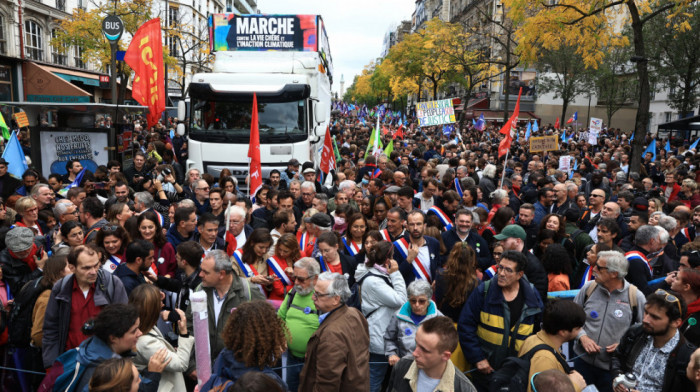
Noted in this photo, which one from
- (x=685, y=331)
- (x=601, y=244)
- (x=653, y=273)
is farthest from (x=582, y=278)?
(x=685, y=331)

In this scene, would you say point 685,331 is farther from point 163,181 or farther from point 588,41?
point 588,41

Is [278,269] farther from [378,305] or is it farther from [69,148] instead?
[69,148]

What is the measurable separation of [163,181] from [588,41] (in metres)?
10.3

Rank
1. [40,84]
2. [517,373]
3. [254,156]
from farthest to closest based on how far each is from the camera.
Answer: [40,84]
[254,156]
[517,373]

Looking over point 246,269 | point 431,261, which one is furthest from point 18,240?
point 431,261

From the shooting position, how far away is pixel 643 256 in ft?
17.7

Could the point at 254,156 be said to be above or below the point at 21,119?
below

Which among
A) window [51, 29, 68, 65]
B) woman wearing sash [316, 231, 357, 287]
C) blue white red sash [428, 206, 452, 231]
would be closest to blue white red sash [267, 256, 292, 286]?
woman wearing sash [316, 231, 357, 287]

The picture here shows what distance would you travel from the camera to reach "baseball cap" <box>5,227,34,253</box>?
463 cm

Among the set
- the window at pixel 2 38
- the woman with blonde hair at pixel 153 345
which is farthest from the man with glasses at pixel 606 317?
the window at pixel 2 38

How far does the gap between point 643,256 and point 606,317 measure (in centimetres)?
141

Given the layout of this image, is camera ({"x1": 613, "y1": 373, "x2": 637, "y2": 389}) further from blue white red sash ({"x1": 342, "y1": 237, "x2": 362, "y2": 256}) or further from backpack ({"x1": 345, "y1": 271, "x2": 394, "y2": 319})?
blue white red sash ({"x1": 342, "y1": 237, "x2": 362, "y2": 256})

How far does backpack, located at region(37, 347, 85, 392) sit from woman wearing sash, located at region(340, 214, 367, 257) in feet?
10.6

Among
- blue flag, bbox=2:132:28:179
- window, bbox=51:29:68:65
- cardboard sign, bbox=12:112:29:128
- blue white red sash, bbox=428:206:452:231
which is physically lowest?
blue white red sash, bbox=428:206:452:231
